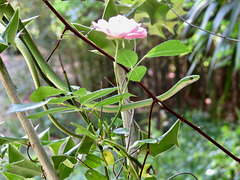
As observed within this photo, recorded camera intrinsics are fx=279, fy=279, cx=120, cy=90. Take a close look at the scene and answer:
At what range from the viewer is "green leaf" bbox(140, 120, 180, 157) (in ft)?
0.80

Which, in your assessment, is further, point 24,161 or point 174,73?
point 174,73

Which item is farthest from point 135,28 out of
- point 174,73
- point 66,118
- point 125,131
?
point 174,73

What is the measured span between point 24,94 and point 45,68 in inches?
50.5

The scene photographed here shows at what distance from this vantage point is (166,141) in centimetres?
25

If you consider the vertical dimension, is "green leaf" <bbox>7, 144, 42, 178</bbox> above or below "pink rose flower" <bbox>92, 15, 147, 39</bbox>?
below

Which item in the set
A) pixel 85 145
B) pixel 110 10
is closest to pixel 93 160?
pixel 85 145

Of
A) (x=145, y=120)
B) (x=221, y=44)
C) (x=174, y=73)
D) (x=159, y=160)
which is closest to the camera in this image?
(x=221, y=44)

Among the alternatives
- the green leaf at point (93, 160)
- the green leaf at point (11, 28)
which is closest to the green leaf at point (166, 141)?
the green leaf at point (93, 160)

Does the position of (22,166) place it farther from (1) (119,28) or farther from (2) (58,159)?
(1) (119,28)

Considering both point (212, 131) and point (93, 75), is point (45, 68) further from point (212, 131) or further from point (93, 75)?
point (212, 131)

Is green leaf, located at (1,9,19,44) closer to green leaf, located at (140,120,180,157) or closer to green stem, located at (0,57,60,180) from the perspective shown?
green stem, located at (0,57,60,180)

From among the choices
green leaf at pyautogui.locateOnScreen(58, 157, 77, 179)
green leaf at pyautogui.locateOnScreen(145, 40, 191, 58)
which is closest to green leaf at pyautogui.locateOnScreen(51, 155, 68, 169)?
green leaf at pyautogui.locateOnScreen(58, 157, 77, 179)

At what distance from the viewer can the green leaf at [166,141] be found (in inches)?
9.6

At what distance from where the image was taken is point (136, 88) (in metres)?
1.99
